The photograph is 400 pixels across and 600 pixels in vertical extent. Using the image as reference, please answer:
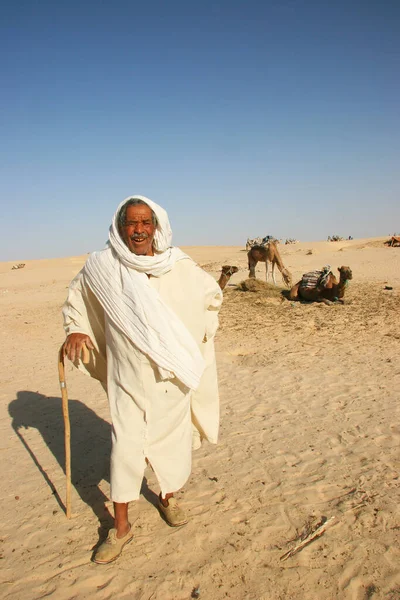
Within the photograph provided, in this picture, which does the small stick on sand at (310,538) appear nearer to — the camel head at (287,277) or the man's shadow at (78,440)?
the man's shadow at (78,440)

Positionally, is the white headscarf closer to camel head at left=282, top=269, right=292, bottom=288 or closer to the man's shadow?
the man's shadow

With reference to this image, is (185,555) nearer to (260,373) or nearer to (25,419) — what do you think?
(25,419)

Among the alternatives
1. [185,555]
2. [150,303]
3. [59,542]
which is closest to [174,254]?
[150,303]

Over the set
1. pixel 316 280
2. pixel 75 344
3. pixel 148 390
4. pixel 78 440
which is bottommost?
pixel 78 440

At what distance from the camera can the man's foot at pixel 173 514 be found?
2945 mm

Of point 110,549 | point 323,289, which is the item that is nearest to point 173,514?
point 110,549

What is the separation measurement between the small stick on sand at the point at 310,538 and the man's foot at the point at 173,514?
0.71 meters

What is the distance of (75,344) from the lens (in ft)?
8.89

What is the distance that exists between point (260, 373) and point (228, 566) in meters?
3.91

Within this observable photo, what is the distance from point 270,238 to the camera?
1292cm

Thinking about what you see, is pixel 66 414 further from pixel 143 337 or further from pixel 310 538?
pixel 310 538

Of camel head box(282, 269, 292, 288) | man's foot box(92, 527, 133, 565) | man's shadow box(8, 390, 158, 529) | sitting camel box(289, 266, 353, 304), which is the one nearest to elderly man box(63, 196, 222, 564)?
man's foot box(92, 527, 133, 565)

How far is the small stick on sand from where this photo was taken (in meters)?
2.64

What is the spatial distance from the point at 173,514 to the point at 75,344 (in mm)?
1331
